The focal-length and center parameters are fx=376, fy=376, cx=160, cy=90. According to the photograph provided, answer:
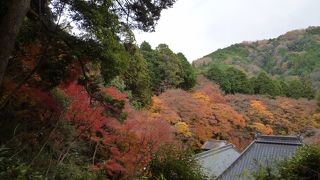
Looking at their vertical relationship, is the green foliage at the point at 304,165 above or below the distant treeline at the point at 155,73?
Result: below

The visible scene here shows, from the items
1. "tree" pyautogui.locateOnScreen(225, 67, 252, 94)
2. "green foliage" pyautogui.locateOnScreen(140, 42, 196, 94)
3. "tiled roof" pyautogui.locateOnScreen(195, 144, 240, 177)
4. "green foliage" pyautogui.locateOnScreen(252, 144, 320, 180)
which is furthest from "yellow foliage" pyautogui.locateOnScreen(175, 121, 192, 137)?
"tree" pyautogui.locateOnScreen(225, 67, 252, 94)

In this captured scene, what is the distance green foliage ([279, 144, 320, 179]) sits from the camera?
8016mm

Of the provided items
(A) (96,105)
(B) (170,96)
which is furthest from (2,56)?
(B) (170,96)

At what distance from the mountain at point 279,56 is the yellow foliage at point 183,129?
82.6 ft

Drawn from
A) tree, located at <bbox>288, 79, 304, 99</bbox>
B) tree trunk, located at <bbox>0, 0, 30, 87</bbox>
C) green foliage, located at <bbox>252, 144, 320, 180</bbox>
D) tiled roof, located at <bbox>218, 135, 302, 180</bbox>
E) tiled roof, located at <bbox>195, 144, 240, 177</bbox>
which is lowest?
tiled roof, located at <bbox>195, 144, 240, 177</bbox>

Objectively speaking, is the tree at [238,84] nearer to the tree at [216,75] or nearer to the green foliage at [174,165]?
the tree at [216,75]

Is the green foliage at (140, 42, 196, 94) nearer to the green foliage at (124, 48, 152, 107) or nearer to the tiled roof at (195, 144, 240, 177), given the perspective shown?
the green foliage at (124, 48, 152, 107)

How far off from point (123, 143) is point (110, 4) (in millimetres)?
8203

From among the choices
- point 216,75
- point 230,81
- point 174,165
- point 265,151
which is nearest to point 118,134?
point 265,151

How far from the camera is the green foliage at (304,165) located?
316 inches

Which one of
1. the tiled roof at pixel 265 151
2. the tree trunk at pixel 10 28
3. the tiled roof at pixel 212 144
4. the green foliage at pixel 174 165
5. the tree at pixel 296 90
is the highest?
the tree trunk at pixel 10 28

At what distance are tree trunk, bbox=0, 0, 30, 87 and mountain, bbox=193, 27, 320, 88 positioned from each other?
41.5 meters

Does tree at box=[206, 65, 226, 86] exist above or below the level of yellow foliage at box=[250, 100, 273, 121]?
above

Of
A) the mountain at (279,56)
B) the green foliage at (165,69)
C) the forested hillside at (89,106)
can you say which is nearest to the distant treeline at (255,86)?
the green foliage at (165,69)
